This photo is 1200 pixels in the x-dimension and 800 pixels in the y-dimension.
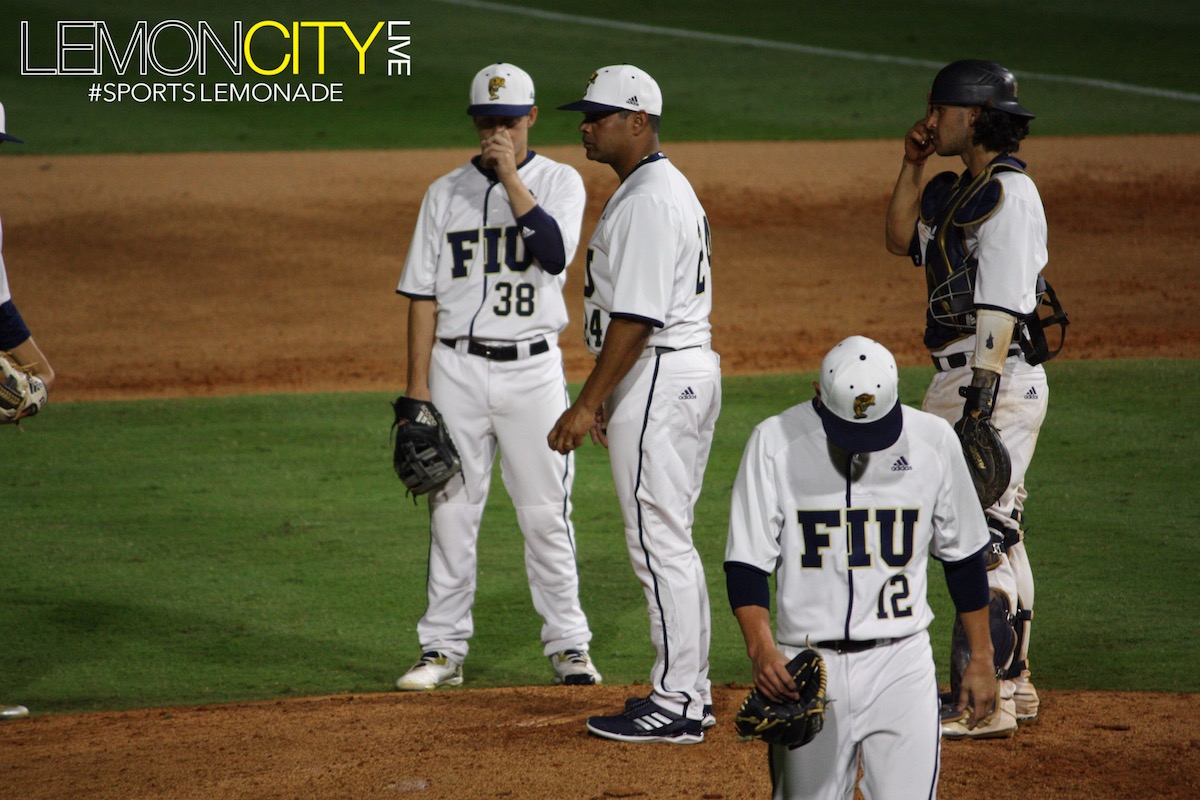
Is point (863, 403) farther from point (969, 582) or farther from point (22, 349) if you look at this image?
point (22, 349)

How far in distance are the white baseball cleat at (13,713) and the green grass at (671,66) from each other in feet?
49.7

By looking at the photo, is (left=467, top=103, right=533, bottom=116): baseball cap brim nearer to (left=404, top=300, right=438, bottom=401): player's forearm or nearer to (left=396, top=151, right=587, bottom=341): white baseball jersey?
(left=396, top=151, right=587, bottom=341): white baseball jersey

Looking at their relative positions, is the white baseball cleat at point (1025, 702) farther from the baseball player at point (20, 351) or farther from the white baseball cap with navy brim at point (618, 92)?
the baseball player at point (20, 351)

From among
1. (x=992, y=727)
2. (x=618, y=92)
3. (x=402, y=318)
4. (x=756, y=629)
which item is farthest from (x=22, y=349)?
(x=402, y=318)

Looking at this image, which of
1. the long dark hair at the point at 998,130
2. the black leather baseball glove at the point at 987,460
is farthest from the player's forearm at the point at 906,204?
the black leather baseball glove at the point at 987,460

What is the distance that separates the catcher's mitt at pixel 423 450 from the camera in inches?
208

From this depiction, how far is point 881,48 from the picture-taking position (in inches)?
1032

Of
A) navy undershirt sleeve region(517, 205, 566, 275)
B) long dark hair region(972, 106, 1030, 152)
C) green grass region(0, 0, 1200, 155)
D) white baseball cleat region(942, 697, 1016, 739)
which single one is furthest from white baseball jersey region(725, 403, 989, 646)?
green grass region(0, 0, 1200, 155)

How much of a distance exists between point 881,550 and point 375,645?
321 centimetres

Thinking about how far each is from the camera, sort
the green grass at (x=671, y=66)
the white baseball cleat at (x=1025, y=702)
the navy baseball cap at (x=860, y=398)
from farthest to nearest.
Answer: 1. the green grass at (x=671, y=66)
2. the white baseball cleat at (x=1025, y=702)
3. the navy baseball cap at (x=860, y=398)

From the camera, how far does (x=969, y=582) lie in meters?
3.46

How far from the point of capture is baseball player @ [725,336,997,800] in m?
3.29

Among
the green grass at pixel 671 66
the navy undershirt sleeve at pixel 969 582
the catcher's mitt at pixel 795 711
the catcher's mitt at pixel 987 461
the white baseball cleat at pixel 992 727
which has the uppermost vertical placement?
the green grass at pixel 671 66

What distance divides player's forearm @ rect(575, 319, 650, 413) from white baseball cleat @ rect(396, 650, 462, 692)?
1.53 meters
